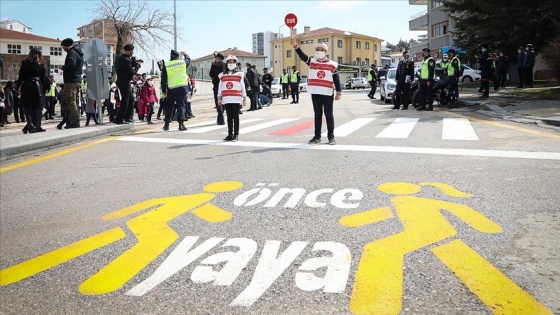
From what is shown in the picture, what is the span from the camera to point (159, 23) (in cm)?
4341

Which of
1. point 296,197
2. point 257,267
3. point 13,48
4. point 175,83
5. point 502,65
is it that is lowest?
point 257,267

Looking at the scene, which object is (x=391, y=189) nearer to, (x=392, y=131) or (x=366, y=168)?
(x=366, y=168)

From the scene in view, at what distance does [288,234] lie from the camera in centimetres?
372

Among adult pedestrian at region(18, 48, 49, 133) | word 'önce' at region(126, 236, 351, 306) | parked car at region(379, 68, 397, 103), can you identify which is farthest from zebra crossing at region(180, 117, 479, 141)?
parked car at region(379, 68, 397, 103)

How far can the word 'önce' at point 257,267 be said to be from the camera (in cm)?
285

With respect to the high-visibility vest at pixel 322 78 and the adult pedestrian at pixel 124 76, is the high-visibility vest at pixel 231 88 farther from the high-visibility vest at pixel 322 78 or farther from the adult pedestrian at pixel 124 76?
the adult pedestrian at pixel 124 76

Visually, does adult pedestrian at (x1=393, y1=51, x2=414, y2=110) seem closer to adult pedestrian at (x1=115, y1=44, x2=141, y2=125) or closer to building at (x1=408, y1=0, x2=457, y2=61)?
adult pedestrian at (x1=115, y1=44, x2=141, y2=125)

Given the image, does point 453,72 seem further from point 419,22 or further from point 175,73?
point 419,22

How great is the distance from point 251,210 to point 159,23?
42.2m

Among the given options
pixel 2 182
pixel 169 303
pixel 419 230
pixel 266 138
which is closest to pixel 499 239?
pixel 419 230

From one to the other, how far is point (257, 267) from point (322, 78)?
6.09 metres

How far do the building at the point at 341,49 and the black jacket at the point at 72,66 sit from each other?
79.3 m

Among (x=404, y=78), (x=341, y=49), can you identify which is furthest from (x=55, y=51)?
(x=404, y=78)

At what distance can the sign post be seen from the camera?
1193 cm
